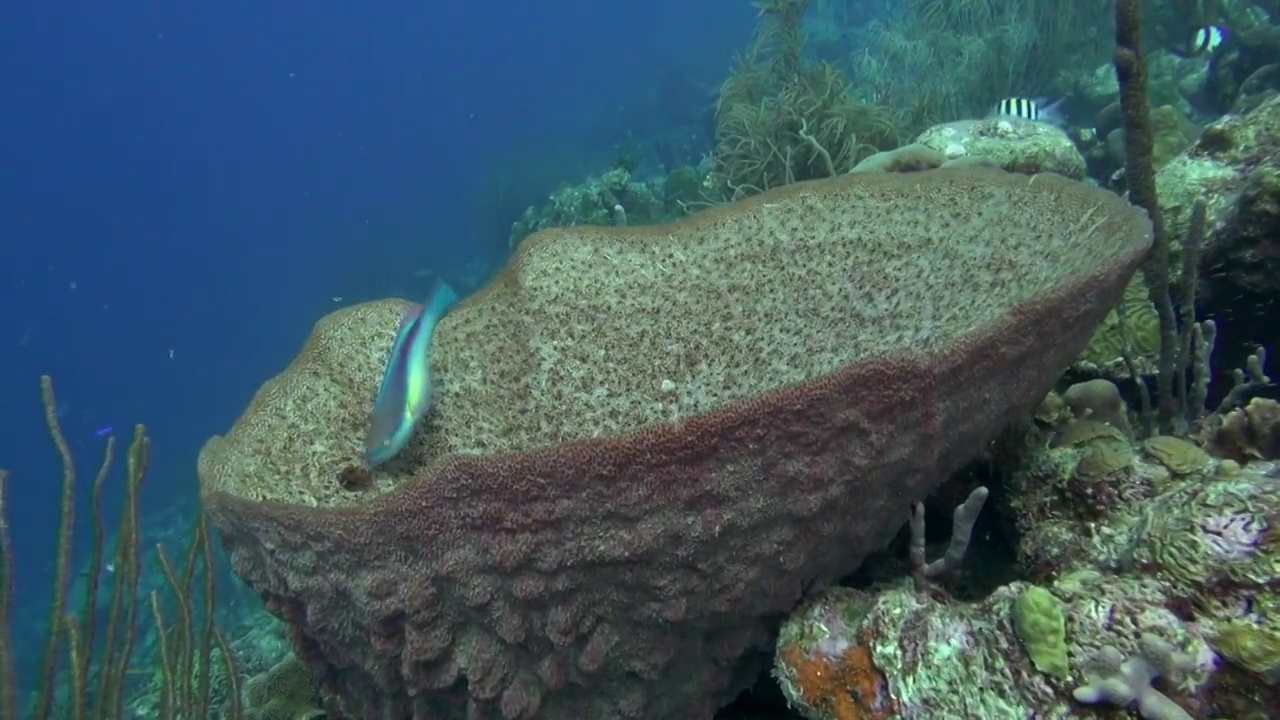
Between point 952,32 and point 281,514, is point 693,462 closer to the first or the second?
point 281,514

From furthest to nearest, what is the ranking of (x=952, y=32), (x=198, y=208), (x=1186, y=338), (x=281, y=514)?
(x=198, y=208), (x=952, y=32), (x=1186, y=338), (x=281, y=514)

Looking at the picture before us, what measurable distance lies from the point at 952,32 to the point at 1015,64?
5.87 feet

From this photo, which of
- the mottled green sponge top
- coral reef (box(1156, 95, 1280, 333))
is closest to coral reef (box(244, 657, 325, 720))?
the mottled green sponge top

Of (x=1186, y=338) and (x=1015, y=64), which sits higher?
(x=1015, y=64)

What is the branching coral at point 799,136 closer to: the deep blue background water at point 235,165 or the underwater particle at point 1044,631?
the underwater particle at point 1044,631

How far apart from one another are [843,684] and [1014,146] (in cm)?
425

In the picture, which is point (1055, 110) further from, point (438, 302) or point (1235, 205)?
point (438, 302)

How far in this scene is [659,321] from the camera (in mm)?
3250

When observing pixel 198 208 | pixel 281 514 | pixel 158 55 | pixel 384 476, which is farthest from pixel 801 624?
pixel 158 55

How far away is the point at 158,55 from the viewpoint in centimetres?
11562

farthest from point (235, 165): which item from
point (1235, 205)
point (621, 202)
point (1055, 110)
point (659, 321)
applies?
point (1235, 205)

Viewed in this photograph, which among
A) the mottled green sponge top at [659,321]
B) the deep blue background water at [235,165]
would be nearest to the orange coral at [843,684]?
the mottled green sponge top at [659,321]

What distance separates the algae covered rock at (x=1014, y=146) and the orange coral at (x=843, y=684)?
144 inches

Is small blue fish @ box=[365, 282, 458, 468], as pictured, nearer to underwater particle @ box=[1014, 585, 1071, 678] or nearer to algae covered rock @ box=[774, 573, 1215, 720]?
algae covered rock @ box=[774, 573, 1215, 720]
